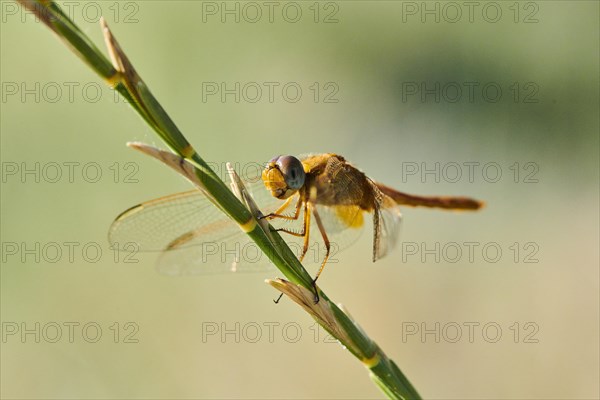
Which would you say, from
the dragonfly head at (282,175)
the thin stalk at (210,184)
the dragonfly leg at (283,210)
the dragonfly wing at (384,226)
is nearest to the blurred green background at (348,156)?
the dragonfly leg at (283,210)

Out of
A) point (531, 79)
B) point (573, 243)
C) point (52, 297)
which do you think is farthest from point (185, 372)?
point (531, 79)

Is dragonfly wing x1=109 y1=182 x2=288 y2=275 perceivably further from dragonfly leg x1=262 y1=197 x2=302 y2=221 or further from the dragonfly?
dragonfly leg x1=262 y1=197 x2=302 y2=221

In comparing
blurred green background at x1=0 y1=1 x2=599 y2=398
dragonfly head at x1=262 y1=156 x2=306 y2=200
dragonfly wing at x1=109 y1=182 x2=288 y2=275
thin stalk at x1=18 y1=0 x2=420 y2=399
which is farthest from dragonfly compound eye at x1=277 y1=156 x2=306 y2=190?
blurred green background at x1=0 y1=1 x2=599 y2=398

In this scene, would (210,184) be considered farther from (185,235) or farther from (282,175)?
(282,175)

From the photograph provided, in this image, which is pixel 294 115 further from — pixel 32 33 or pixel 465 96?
pixel 32 33

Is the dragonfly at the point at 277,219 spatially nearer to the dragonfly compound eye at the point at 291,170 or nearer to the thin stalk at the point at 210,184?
the dragonfly compound eye at the point at 291,170

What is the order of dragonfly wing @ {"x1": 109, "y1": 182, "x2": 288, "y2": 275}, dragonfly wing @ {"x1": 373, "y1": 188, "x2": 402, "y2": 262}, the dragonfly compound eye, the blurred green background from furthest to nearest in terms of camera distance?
1. the blurred green background
2. dragonfly wing @ {"x1": 373, "y1": 188, "x2": 402, "y2": 262}
3. the dragonfly compound eye
4. dragonfly wing @ {"x1": 109, "y1": 182, "x2": 288, "y2": 275}

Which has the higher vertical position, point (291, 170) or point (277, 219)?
point (291, 170)

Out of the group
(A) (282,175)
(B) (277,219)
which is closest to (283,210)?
(B) (277,219)
